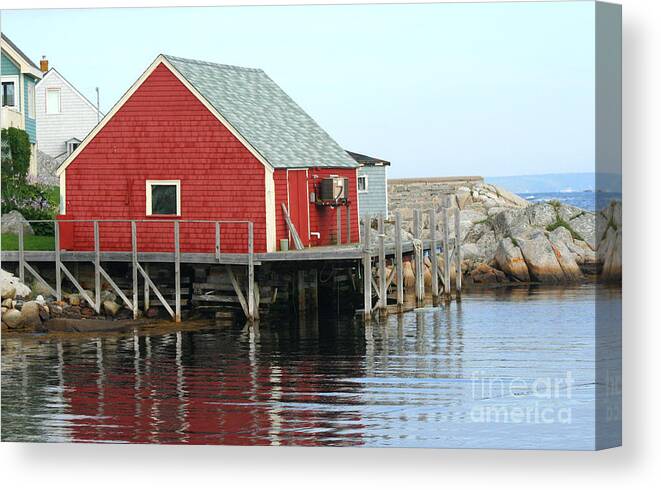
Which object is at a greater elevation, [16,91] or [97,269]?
[16,91]

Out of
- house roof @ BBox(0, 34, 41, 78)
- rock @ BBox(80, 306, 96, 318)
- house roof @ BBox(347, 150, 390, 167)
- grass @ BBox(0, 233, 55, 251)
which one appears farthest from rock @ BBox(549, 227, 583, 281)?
house roof @ BBox(0, 34, 41, 78)

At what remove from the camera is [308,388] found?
67.5ft

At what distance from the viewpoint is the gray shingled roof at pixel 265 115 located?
27.4 m

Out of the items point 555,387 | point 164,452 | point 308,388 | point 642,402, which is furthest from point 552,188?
point 164,452

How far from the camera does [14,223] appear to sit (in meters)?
27.2

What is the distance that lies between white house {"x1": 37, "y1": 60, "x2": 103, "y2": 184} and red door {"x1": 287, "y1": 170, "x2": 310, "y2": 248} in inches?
154

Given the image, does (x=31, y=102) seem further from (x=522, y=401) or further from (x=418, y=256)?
(x=522, y=401)

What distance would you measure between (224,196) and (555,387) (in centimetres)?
944

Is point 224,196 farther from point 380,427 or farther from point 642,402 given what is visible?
point 642,402

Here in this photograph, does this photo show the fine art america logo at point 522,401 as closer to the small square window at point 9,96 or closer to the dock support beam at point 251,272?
the dock support beam at point 251,272

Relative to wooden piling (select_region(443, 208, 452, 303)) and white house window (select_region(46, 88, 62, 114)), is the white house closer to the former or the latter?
white house window (select_region(46, 88, 62, 114))

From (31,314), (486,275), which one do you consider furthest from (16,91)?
(486,275)

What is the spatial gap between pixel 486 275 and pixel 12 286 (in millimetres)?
13625

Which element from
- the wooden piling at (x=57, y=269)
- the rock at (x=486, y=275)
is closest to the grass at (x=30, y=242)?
the wooden piling at (x=57, y=269)
